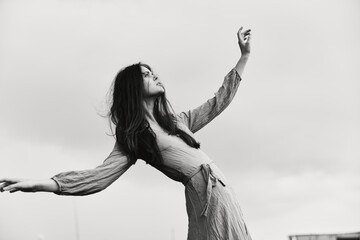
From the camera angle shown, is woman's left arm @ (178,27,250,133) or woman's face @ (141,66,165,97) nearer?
woman's face @ (141,66,165,97)

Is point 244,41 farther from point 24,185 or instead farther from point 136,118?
point 24,185

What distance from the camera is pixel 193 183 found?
7.27 m

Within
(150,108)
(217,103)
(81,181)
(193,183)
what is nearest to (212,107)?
(217,103)

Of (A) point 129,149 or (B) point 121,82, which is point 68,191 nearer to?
(A) point 129,149

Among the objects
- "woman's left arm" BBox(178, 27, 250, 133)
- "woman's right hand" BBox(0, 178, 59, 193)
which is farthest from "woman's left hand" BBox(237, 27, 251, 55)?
"woman's right hand" BBox(0, 178, 59, 193)

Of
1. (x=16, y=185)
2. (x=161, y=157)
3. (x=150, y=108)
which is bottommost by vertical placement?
(x=16, y=185)

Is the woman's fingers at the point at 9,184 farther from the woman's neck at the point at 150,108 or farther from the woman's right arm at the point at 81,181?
Result: the woman's neck at the point at 150,108

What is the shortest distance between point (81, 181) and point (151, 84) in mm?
1065

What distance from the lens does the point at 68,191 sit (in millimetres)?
7078

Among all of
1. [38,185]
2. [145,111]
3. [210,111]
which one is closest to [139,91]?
[145,111]

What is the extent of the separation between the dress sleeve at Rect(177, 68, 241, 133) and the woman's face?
34cm

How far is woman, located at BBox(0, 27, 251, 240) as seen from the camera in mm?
7109

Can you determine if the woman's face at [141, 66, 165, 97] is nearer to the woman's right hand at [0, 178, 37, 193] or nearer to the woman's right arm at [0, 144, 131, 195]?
the woman's right arm at [0, 144, 131, 195]

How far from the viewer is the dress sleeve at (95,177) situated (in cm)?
707
